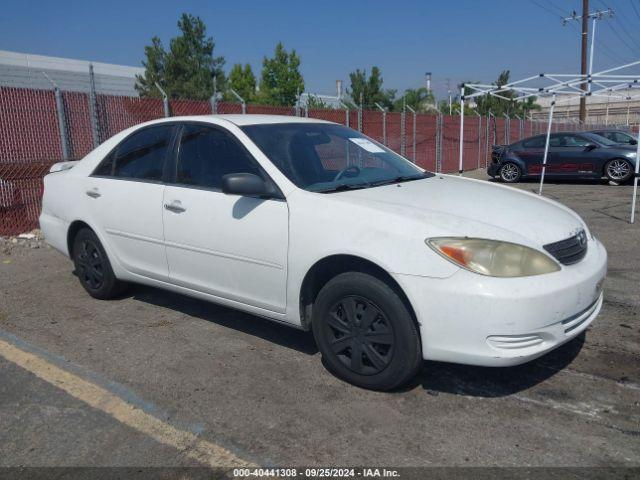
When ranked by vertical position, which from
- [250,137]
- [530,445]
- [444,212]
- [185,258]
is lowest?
[530,445]

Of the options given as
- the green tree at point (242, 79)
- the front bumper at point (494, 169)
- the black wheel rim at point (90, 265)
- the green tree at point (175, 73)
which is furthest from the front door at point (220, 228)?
the green tree at point (242, 79)

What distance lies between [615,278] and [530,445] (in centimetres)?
347

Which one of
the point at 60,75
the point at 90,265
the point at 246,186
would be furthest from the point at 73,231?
the point at 60,75

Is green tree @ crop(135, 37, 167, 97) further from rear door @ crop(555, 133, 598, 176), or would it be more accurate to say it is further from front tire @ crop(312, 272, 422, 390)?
front tire @ crop(312, 272, 422, 390)

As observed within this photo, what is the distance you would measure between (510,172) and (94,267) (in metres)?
13.4

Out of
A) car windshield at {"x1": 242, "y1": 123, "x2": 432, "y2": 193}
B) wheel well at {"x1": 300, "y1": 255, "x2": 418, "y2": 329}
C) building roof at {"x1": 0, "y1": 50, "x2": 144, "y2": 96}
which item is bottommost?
wheel well at {"x1": 300, "y1": 255, "x2": 418, "y2": 329}

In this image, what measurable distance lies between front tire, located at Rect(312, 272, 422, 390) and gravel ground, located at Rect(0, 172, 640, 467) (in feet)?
0.43

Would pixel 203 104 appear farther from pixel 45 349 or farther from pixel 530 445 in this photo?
pixel 530 445

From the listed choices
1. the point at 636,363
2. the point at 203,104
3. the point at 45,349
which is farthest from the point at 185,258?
the point at 203,104

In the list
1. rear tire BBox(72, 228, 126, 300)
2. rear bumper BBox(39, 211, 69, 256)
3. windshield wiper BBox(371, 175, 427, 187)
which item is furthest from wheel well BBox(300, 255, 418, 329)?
rear bumper BBox(39, 211, 69, 256)

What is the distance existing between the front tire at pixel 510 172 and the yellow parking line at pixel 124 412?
47.2ft

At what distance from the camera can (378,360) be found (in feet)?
10.4

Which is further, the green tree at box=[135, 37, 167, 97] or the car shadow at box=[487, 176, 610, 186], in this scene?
the green tree at box=[135, 37, 167, 97]

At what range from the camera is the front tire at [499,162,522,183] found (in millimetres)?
15898
